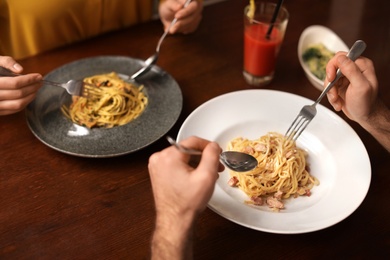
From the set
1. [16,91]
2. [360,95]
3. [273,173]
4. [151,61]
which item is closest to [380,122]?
[360,95]

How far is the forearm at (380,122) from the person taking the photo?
1.60m

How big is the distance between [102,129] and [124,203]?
1.15 ft

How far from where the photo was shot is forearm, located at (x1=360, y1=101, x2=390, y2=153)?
5.24 ft

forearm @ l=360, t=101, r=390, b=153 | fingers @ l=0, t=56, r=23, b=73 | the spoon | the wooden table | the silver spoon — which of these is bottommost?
the wooden table

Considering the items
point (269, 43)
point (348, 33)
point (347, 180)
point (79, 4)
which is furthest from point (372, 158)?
point (79, 4)

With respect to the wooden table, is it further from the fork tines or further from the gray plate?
the fork tines

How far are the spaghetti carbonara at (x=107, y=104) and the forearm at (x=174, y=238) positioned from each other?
654 millimetres

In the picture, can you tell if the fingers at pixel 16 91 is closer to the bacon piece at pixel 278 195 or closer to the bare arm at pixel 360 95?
the bacon piece at pixel 278 195

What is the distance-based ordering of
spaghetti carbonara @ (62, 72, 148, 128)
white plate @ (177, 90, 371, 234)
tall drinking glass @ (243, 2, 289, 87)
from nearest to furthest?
white plate @ (177, 90, 371, 234), spaghetti carbonara @ (62, 72, 148, 128), tall drinking glass @ (243, 2, 289, 87)

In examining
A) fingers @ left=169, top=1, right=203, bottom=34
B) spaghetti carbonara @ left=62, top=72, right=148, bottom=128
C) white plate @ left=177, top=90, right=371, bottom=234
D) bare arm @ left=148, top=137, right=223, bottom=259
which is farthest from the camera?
fingers @ left=169, top=1, right=203, bottom=34

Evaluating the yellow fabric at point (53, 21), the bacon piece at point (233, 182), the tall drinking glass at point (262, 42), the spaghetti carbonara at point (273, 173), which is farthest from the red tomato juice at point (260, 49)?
the yellow fabric at point (53, 21)

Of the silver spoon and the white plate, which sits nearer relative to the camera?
the white plate

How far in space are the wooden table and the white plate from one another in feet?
0.34

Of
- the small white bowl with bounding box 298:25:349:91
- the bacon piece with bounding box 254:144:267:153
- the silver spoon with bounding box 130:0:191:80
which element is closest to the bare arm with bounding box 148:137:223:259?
the bacon piece with bounding box 254:144:267:153
